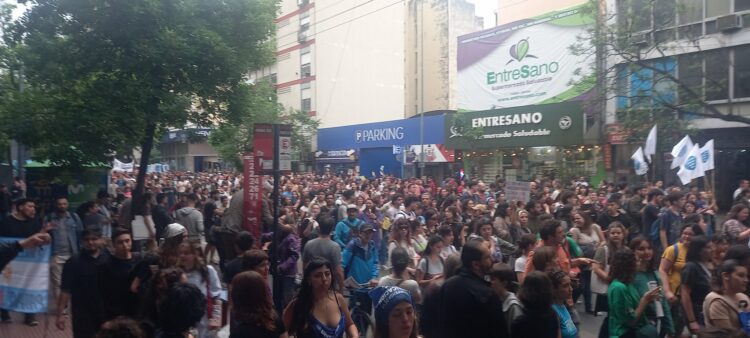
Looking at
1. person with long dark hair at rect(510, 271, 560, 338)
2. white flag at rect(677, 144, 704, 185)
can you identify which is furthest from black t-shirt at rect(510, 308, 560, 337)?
white flag at rect(677, 144, 704, 185)

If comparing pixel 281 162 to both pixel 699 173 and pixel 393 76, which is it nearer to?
pixel 699 173

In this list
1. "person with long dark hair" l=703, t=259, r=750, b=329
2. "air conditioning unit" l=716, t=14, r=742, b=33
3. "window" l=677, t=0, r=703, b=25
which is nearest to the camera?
"person with long dark hair" l=703, t=259, r=750, b=329

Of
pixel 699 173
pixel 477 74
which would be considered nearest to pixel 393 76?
pixel 477 74

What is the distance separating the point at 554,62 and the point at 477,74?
5.08 meters

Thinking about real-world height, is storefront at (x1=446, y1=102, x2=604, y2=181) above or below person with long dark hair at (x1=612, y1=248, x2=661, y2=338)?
above

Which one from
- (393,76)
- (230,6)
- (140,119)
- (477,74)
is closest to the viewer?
(140,119)

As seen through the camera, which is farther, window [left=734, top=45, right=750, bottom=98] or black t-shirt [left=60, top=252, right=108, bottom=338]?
window [left=734, top=45, right=750, bottom=98]

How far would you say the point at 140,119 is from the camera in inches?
391

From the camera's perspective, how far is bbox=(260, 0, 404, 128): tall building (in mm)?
42188

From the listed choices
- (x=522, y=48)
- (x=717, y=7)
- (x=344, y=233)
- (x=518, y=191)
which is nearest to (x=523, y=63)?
(x=522, y=48)

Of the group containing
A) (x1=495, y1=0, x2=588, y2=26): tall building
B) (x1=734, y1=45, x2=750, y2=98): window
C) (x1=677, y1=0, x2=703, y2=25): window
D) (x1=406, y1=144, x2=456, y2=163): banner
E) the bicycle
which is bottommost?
the bicycle

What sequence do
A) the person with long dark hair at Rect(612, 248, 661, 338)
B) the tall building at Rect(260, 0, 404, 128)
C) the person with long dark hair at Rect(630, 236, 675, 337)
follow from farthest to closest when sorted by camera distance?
the tall building at Rect(260, 0, 404, 128)
the person with long dark hair at Rect(630, 236, 675, 337)
the person with long dark hair at Rect(612, 248, 661, 338)

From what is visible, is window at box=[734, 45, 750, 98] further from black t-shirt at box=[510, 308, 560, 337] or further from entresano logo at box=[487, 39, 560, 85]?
black t-shirt at box=[510, 308, 560, 337]

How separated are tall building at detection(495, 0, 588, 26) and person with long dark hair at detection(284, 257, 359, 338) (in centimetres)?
3262
